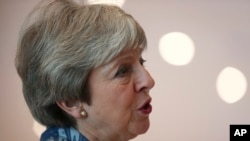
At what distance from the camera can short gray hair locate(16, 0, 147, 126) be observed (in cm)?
63

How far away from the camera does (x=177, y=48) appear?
1771 mm

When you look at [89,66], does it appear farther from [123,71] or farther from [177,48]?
[177,48]

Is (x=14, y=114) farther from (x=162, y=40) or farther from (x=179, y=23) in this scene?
(x=179, y=23)

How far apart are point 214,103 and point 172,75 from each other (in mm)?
273

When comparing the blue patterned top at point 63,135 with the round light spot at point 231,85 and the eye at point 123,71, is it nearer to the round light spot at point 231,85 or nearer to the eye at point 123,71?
the eye at point 123,71

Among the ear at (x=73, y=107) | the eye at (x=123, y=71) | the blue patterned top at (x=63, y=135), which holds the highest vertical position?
the eye at (x=123, y=71)

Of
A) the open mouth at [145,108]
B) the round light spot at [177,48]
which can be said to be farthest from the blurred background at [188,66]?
the open mouth at [145,108]

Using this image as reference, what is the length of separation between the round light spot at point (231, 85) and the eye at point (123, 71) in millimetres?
1201

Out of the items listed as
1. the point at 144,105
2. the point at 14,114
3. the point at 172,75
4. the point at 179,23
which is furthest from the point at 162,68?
the point at 144,105

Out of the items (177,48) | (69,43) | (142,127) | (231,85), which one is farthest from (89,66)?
(231,85)

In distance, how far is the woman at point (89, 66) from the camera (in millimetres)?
634

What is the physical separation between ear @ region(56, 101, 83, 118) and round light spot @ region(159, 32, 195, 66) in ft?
3.81

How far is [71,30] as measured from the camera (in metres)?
0.64

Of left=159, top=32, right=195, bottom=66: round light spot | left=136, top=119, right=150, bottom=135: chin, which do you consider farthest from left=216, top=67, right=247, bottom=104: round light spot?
left=136, top=119, right=150, bottom=135: chin
